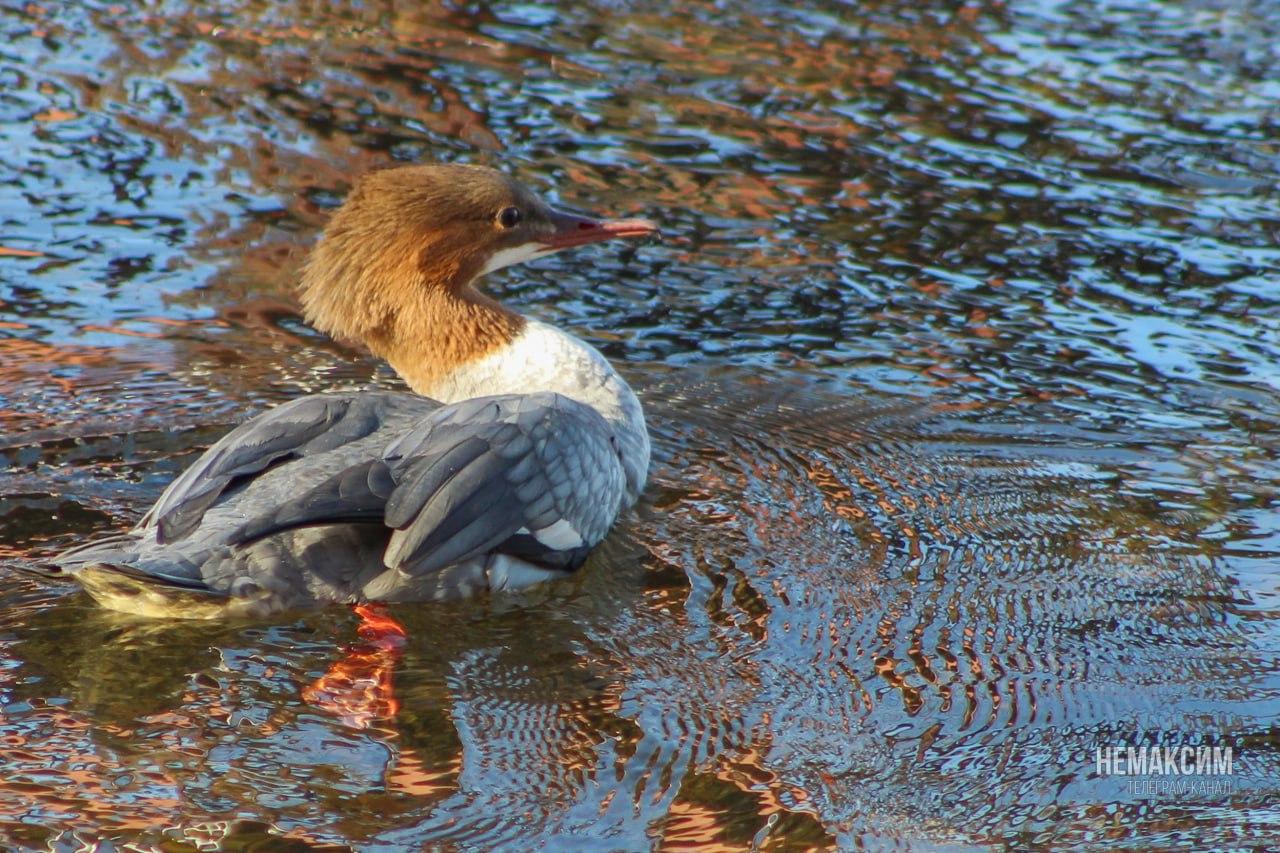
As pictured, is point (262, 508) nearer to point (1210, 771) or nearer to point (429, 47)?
point (1210, 771)

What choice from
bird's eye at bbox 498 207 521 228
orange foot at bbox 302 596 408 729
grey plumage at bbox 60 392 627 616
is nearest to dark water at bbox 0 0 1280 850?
orange foot at bbox 302 596 408 729

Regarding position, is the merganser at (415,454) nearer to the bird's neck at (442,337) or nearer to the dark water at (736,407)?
the bird's neck at (442,337)

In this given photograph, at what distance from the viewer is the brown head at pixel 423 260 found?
19.4 ft

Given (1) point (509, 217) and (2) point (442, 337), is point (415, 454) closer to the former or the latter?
(2) point (442, 337)

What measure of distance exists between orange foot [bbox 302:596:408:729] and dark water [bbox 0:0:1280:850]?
0.08 ft

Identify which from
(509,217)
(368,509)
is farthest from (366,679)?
(509,217)

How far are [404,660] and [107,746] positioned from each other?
2.90 feet

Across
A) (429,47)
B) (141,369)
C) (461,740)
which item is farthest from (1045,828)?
(429,47)

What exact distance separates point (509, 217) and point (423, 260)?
382 mm

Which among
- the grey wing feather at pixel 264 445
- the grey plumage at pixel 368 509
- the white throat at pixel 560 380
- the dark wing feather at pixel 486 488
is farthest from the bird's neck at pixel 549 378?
the grey wing feather at pixel 264 445

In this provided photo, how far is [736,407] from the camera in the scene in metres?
6.25

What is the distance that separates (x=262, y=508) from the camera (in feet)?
14.8

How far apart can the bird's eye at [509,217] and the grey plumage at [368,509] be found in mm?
1053

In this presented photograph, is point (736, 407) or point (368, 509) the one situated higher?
point (368, 509)
